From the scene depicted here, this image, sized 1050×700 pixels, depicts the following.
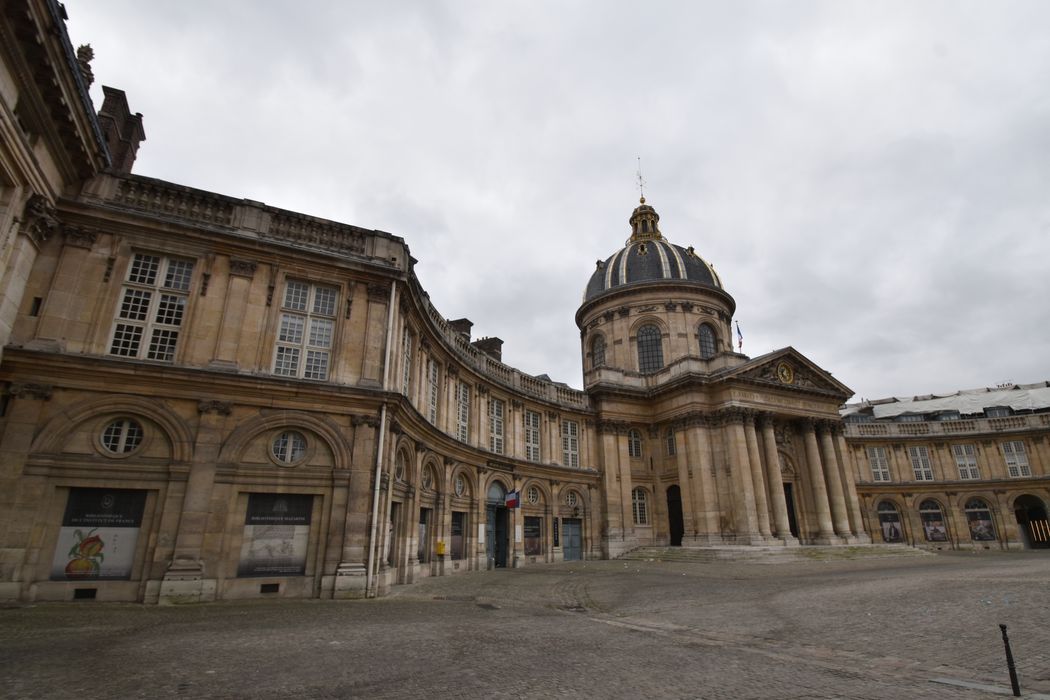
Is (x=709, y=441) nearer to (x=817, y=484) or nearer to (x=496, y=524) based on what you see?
(x=817, y=484)

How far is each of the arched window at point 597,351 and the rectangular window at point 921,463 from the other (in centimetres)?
2785

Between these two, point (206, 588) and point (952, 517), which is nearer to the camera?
point (206, 588)

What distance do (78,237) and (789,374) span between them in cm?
3725

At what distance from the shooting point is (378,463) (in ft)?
54.1

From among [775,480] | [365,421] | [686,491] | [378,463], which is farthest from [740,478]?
[365,421]

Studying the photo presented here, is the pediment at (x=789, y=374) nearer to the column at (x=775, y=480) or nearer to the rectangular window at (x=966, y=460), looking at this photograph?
the column at (x=775, y=480)

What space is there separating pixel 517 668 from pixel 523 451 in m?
24.1

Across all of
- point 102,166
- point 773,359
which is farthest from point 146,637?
point 773,359

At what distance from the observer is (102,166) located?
1597 centimetres

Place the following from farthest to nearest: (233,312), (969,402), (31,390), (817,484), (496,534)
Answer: (969,402) → (817,484) → (496,534) → (233,312) → (31,390)

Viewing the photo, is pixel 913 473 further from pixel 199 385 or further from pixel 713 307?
pixel 199 385

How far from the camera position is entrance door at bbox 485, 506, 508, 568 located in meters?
28.3

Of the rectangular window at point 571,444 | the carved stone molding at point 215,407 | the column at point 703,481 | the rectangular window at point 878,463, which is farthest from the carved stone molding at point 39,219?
the rectangular window at point 878,463

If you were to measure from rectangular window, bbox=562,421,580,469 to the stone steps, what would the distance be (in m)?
6.28
